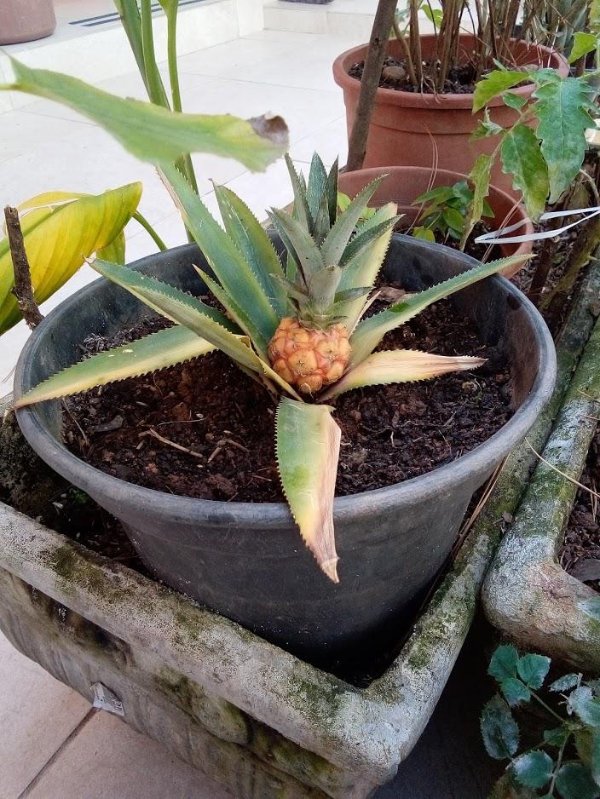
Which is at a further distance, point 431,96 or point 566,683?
point 431,96

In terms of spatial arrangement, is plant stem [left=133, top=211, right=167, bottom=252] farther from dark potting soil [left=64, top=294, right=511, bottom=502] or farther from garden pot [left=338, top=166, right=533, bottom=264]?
garden pot [left=338, top=166, right=533, bottom=264]

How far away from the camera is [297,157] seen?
89.7 inches

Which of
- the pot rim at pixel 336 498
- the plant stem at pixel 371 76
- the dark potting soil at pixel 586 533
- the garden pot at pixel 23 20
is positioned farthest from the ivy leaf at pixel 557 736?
the garden pot at pixel 23 20

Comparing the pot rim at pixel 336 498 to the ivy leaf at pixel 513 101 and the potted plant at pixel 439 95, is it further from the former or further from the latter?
the potted plant at pixel 439 95

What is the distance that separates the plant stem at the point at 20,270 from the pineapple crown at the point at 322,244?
24 centimetres

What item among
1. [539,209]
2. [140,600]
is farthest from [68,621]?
[539,209]

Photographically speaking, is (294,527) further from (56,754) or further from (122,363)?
(56,754)

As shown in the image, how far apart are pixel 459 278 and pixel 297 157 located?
1761 mm

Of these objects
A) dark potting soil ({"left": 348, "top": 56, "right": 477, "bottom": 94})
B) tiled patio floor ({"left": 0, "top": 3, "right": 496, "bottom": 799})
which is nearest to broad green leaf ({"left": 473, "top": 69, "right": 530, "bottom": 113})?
dark potting soil ({"left": 348, "top": 56, "right": 477, "bottom": 94})

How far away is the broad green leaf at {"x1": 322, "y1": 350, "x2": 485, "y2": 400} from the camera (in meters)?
0.65

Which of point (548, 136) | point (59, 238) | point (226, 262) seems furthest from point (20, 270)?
point (548, 136)

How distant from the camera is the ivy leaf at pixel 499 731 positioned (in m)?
0.63

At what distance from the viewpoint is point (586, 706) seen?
1.82 ft

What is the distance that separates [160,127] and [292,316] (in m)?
0.37
